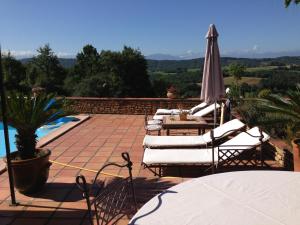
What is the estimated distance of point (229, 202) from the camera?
234 centimetres

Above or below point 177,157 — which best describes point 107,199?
above

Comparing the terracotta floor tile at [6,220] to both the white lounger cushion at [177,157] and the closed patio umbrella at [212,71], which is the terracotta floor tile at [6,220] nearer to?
the white lounger cushion at [177,157]

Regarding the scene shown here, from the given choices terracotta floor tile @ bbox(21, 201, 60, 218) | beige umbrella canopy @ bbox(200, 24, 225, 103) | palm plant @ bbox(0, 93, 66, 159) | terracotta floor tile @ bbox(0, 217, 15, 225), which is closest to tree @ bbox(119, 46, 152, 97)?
beige umbrella canopy @ bbox(200, 24, 225, 103)

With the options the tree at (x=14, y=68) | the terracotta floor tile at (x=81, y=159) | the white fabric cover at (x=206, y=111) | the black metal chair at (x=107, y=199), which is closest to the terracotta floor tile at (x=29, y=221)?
the black metal chair at (x=107, y=199)

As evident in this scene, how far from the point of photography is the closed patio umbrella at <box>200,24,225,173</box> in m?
6.88

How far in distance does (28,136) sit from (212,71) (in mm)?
4253

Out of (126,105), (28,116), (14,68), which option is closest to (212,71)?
(28,116)

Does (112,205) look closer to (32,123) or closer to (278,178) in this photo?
(278,178)

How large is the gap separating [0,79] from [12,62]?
24391 millimetres

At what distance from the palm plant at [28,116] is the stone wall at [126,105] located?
23.8 ft

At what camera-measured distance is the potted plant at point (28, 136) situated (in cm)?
420

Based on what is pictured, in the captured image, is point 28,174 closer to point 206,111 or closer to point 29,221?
point 29,221

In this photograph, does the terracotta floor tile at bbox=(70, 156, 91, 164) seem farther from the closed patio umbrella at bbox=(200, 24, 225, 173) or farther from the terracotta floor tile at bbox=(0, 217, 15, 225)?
the closed patio umbrella at bbox=(200, 24, 225, 173)

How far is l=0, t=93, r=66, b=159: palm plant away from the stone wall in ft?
23.8
